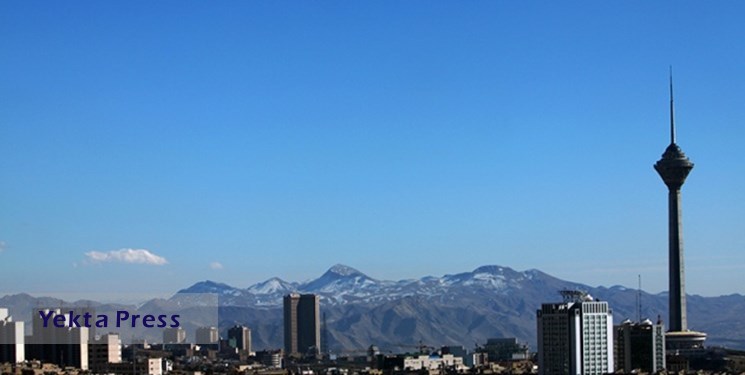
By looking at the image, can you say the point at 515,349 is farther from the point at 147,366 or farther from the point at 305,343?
the point at 147,366

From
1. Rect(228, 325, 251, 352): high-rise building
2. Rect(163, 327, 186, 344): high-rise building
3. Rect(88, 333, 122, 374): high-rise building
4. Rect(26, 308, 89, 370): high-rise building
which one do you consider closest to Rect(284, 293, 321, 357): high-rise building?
Rect(228, 325, 251, 352): high-rise building

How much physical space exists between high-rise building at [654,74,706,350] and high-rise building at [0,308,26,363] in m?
44.4

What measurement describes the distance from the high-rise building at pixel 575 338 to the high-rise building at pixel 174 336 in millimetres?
31141

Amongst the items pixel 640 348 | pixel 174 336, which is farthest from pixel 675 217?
pixel 174 336

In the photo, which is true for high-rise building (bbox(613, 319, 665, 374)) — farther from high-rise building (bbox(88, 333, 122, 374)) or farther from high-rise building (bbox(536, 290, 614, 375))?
high-rise building (bbox(88, 333, 122, 374))

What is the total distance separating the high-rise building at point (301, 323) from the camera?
148750 millimetres

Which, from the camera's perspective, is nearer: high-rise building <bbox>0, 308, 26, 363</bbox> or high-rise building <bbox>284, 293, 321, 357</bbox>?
high-rise building <bbox>0, 308, 26, 363</bbox>

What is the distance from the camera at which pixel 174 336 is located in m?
98.5

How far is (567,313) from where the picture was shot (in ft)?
218

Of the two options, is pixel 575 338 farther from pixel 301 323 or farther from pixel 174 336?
pixel 301 323

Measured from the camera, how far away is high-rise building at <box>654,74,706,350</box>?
99625mm

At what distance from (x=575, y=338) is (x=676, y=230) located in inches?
1427

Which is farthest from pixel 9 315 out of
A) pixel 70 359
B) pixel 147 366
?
pixel 147 366

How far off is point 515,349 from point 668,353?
27.7m
